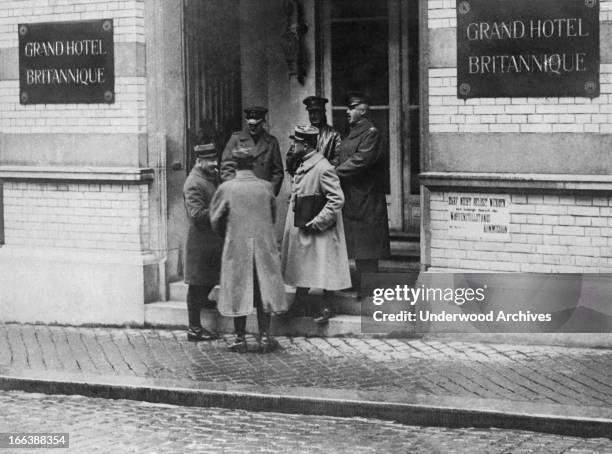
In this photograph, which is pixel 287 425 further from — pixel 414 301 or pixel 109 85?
pixel 109 85

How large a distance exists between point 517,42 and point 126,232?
13.7ft

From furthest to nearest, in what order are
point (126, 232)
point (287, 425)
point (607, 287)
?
point (126, 232), point (607, 287), point (287, 425)

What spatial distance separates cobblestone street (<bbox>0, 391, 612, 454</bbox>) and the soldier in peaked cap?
326 centimetres

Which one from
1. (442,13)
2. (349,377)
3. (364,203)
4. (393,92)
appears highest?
(442,13)

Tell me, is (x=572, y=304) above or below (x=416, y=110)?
below

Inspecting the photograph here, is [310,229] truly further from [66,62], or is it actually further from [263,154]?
[66,62]

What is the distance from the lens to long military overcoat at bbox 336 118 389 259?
1032 centimetres

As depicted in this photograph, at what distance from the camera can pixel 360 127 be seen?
1038 cm

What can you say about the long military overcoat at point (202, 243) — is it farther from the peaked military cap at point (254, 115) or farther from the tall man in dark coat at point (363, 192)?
the tall man in dark coat at point (363, 192)

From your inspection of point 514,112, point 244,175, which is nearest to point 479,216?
point 514,112

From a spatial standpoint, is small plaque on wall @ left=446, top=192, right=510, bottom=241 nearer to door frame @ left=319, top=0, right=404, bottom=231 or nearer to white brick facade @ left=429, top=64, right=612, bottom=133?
white brick facade @ left=429, top=64, right=612, bottom=133

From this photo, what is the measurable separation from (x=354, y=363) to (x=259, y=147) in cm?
273

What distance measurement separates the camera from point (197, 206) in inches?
396

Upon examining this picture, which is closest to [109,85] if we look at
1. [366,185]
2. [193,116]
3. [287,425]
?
[193,116]
